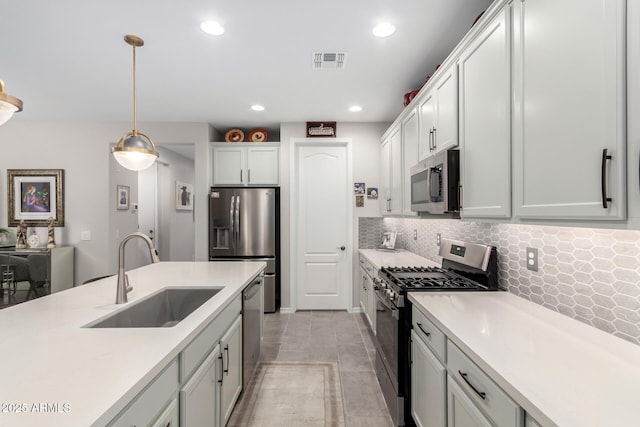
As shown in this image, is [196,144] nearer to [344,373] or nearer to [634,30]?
[344,373]

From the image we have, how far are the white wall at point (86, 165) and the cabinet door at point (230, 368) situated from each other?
7.51 feet

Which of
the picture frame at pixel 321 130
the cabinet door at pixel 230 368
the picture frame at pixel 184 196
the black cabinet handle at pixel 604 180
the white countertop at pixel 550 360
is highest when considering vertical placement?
the picture frame at pixel 321 130

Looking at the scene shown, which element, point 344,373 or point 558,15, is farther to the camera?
point 344,373

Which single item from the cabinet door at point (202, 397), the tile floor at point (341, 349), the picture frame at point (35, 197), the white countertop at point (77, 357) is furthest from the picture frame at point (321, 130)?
the picture frame at point (35, 197)

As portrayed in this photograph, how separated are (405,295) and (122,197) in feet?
14.2

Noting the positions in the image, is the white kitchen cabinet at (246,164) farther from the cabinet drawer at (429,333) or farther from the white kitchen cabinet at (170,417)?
the white kitchen cabinet at (170,417)

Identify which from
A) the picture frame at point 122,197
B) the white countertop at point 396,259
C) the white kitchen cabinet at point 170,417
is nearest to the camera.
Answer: the white kitchen cabinet at point 170,417

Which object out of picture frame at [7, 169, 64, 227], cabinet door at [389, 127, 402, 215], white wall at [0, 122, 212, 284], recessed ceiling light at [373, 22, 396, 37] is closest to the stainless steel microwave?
cabinet door at [389, 127, 402, 215]

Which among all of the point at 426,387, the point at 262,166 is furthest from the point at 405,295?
the point at 262,166

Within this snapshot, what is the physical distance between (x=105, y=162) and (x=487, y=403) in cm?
480

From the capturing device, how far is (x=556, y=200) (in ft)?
3.45

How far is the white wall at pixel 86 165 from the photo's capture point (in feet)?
13.0

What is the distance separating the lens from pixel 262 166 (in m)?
4.07

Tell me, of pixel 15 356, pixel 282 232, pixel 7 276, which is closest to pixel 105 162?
pixel 7 276
